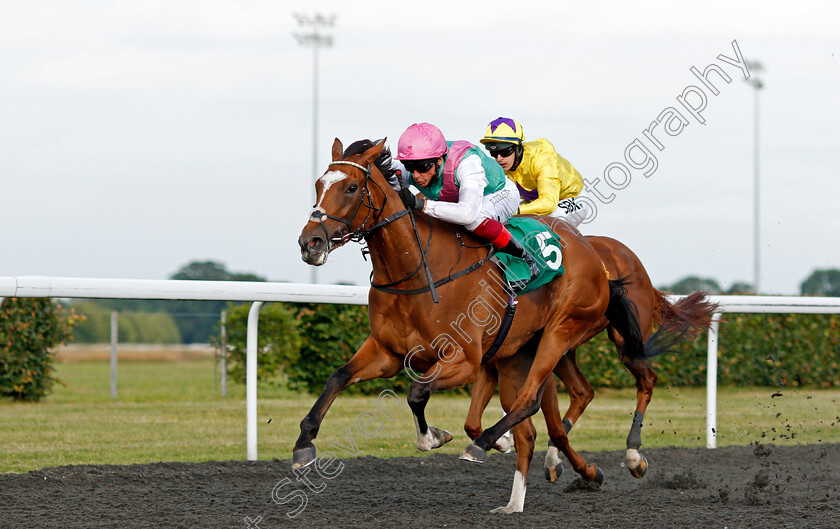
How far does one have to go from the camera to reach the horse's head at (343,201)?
3.18m

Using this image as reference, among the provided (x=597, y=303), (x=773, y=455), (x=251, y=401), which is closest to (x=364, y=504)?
(x=251, y=401)

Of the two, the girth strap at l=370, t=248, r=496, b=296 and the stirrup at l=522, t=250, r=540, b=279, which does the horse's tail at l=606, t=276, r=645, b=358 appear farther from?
the girth strap at l=370, t=248, r=496, b=296

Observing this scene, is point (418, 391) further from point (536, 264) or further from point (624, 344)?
point (624, 344)

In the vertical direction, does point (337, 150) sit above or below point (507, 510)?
above

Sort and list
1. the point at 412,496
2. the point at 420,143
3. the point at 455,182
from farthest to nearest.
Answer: the point at 412,496 < the point at 455,182 < the point at 420,143

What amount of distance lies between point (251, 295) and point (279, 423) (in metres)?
3.25

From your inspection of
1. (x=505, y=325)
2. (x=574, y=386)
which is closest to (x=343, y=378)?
(x=505, y=325)

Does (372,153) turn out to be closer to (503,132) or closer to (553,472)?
(503,132)

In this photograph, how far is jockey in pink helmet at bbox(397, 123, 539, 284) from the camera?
148 inches

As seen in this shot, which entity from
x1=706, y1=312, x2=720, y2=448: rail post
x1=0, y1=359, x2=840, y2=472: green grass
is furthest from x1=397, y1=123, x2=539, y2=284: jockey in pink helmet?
x1=706, y1=312, x2=720, y2=448: rail post

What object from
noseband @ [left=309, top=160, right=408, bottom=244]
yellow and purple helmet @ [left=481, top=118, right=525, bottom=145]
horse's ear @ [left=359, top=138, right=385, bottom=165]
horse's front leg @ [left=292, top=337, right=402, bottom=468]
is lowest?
horse's front leg @ [left=292, top=337, right=402, bottom=468]

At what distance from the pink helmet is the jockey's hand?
166 millimetres

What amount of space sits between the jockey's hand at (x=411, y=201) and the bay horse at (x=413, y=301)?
0.04m

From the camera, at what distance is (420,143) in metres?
3.80
